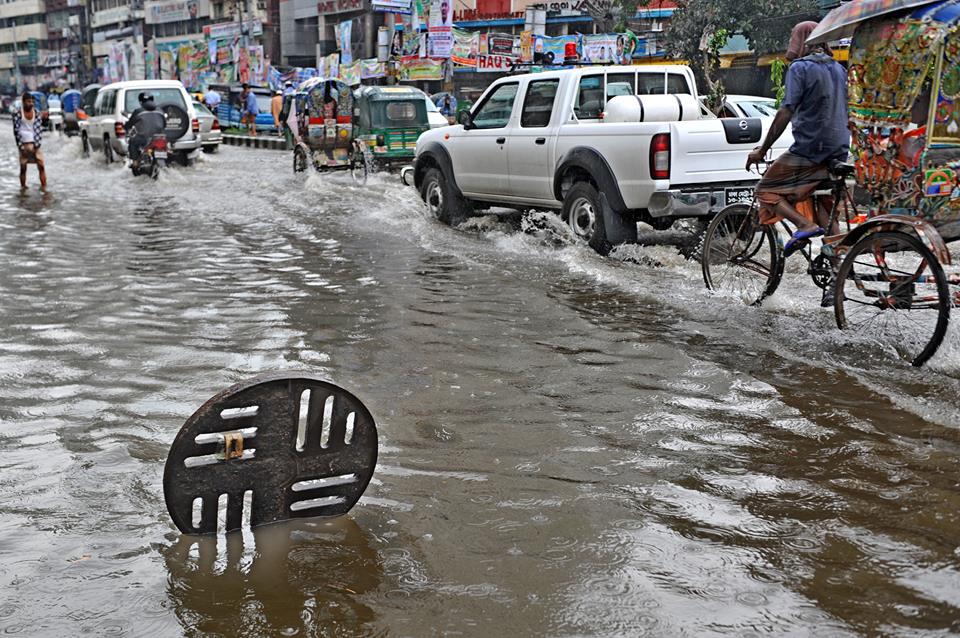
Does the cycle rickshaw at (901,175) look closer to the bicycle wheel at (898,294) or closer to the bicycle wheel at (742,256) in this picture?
the bicycle wheel at (898,294)

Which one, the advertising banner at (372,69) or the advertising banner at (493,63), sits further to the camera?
the advertising banner at (372,69)

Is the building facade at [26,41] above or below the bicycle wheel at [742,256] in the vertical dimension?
above

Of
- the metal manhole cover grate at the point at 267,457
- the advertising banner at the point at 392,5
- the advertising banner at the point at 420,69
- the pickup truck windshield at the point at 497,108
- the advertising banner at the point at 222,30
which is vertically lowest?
the metal manhole cover grate at the point at 267,457

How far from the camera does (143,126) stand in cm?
1808

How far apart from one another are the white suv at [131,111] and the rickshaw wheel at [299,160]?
3.47 metres

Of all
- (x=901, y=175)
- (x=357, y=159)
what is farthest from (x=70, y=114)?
(x=901, y=175)

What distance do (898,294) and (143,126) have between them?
15.4 metres

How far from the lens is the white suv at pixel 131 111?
21.2 metres

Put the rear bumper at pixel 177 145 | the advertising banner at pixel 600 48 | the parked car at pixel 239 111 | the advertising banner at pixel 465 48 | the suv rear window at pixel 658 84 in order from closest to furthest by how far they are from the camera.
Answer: the suv rear window at pixel 658 84
the rear bumper at pixel 177 145
the advertising banner at pixel 600 48
the parked car at pixel 239 111
the advertising banner at pixel 465 48

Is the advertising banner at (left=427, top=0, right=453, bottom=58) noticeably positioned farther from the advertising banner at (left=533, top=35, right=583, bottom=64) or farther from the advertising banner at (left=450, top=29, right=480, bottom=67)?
the advertising banner at (left=533, top=35, right=583, bottom=64)

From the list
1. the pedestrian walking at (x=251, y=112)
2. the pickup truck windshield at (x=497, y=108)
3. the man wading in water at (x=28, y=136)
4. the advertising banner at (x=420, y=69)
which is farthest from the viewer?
the advertising banner at (x=420, y=69)

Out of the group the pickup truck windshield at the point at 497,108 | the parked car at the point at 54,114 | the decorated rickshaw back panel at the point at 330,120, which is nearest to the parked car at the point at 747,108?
the pickup truck windshield at the point at 497,108

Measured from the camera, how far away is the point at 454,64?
38.1 meters

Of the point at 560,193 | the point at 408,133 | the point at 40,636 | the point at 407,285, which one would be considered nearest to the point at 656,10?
the point at 408,133
